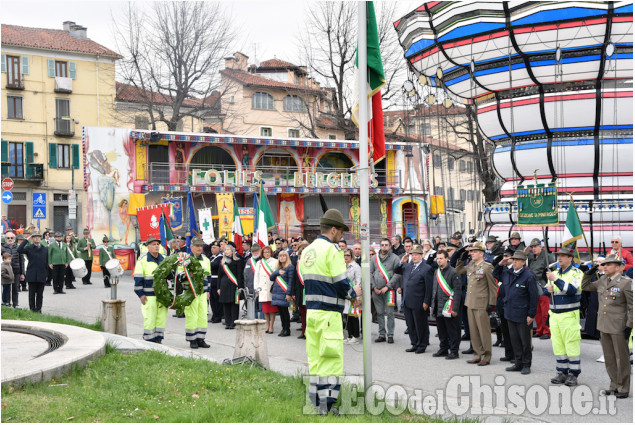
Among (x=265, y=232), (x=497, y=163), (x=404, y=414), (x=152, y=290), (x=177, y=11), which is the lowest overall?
(x=404, y=414)

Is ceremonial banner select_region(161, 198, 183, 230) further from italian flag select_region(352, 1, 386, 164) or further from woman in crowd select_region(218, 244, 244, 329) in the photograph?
italian flag select_region(352, 1, 386, 164)

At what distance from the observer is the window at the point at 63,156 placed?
46781mm

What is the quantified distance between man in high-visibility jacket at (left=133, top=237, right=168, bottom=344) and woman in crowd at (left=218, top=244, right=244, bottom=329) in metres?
3.03

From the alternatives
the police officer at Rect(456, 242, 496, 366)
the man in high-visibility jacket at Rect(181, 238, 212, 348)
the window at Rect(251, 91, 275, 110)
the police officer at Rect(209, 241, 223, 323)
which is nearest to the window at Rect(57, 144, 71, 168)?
the window at Rect(251, 91, 275, 110)

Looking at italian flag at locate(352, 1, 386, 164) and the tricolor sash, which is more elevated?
italian flag at locate(352, 1, 386, 164)

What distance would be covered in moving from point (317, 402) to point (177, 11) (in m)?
41.0

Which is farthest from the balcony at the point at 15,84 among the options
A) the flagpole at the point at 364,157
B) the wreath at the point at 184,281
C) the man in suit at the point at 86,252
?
the flagpole at the point at 364,157

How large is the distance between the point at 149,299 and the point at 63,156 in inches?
1506

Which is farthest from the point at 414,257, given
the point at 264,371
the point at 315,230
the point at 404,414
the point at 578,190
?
the point at 315,230

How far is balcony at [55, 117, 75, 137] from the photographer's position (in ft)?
154

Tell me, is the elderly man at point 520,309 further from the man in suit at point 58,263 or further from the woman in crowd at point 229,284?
the man in suit at point 58,263

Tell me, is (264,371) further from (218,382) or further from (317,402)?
(317,402)

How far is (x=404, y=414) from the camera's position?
7.53m

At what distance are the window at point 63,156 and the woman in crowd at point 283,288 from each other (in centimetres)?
3627
